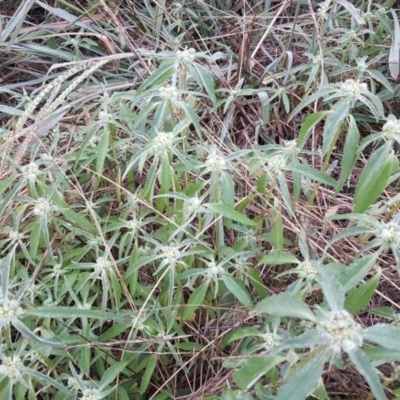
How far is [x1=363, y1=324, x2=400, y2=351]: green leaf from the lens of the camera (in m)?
0.63

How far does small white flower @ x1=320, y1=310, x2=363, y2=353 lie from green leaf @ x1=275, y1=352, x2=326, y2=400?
0.02m

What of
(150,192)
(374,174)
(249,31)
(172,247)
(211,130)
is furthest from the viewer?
(249,31)

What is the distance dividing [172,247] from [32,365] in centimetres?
33

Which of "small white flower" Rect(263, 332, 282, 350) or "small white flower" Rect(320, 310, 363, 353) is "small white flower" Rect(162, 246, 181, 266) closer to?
"small white flower" Rect(263, 332, 282, 350)

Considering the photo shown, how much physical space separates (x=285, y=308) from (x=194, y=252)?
37cm

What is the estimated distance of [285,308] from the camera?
66 cm

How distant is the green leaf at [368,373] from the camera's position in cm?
60

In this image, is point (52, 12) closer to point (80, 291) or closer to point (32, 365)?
point (80, 291)

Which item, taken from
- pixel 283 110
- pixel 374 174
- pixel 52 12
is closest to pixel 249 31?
pixel 283 110

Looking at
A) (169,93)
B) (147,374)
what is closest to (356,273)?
(147,374)

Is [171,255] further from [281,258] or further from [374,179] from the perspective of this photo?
[374,179]

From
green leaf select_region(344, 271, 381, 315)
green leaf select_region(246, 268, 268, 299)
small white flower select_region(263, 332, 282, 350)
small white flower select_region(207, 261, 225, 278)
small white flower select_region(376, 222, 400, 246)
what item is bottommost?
green leaf select_region(246, 268, 268, 299)

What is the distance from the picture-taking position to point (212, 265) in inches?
39.3

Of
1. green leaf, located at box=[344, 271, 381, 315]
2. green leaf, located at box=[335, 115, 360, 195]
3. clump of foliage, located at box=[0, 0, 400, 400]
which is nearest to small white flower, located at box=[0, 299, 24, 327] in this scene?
clump of foliage, located at box=[0, 0, 400, 400]
